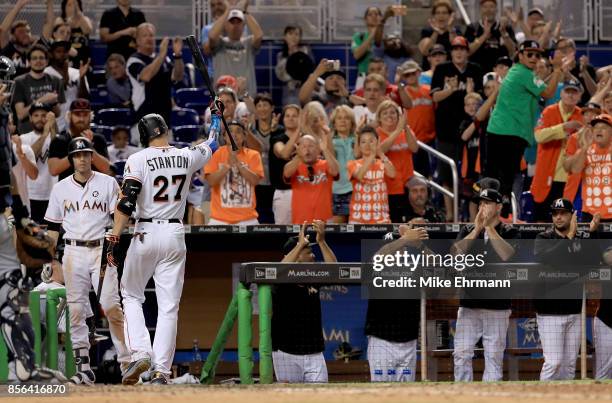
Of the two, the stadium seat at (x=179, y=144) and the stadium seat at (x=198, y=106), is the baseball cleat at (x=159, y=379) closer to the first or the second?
the stadium seat at (x=179, y=144)

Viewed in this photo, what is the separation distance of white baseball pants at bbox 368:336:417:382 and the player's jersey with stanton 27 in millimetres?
2125

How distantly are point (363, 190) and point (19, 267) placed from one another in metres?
4.53

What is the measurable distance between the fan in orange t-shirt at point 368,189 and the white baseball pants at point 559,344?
2.32 meters

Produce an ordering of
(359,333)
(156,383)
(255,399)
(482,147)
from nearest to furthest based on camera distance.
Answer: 1. (255,399)
2. (156,383)
3. (359,333)
4. (482,147)

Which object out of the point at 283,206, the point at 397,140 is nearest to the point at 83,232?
the point at 283,206

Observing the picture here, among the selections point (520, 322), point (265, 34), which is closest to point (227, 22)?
point (265, 34)

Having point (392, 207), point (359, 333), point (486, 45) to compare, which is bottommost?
point (359, 333)

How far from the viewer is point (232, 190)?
12648 mm

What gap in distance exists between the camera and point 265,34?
1733 centimetres

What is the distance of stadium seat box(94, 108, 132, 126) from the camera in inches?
603

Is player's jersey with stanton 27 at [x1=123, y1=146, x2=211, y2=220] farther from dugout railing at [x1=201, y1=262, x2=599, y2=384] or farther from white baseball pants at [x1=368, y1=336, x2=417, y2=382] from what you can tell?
white baseball pants at [x1=368, y1=336, x2=417, y2=382]

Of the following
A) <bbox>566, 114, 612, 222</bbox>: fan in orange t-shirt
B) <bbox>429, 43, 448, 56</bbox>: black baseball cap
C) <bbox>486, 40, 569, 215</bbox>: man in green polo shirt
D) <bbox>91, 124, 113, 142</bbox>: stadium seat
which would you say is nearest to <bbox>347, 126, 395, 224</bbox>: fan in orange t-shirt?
→ <bbox>486, 40, 569, 215</bbox>: man in green polo shirt

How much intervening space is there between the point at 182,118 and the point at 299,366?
17.8 ft

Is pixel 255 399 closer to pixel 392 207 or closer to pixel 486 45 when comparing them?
pixel 392 207
